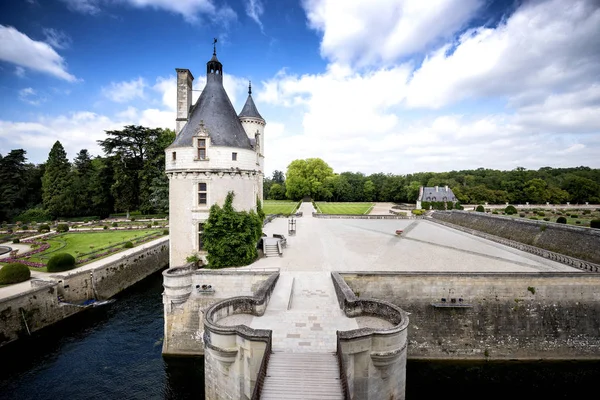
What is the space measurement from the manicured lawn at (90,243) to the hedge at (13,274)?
2775mm

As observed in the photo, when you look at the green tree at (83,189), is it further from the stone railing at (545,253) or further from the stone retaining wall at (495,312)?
the stone railing at (545,253)

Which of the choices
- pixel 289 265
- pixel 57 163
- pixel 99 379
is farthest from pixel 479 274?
pixel 57 163

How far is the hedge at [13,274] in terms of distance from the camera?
18.9 metres

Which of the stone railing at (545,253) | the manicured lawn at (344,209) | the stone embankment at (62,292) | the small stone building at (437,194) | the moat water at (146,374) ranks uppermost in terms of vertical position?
the small stone building at (437,194)

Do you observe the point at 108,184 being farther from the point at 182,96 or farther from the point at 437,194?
the point at 437,194

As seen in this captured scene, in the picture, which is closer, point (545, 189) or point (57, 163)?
point (57, 163)

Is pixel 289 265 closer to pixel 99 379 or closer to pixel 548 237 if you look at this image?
pixel 99 379

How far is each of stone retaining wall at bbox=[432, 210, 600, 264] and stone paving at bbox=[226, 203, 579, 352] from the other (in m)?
1.83

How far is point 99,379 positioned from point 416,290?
14988mm

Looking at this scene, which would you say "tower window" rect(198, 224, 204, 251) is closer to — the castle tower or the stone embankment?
the castle tower

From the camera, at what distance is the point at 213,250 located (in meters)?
16.3

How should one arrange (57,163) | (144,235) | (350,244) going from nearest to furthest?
1. (350,244)
2. (144,235)
3. (57,163)

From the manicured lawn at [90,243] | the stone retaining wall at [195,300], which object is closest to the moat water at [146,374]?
the stone retaining wall at [195,300]

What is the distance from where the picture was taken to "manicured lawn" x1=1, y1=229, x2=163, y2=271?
25781 mm
